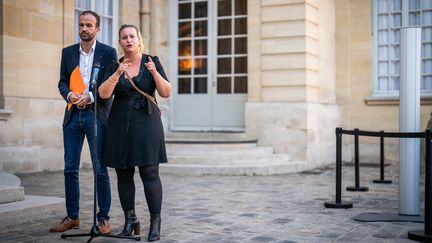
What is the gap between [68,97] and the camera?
516cm

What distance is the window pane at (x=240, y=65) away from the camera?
1307 centimetres

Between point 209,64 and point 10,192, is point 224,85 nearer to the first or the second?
point 209,64

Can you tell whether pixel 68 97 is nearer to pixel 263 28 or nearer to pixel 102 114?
pixel 102 114

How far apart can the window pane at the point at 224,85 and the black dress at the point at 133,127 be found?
8353 millimetres

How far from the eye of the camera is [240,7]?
13.1 m

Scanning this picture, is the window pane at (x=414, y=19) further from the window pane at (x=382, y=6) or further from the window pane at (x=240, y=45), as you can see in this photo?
the window pane at (x=240, y=45)

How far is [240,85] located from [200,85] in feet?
3.19

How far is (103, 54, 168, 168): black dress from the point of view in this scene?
4.82m

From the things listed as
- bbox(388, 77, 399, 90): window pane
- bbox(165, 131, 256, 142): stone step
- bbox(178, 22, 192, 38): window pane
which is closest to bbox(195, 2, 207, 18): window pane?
bbox(178, 22, 192, 38): window pane

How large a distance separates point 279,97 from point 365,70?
2.73m

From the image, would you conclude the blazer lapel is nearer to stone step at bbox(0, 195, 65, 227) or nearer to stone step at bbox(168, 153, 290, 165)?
stone step at bbox(0, 195, 65, 227)

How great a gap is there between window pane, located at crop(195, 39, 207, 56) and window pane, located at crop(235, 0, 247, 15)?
977mm

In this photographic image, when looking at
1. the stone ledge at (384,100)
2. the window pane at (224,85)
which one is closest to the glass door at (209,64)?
the window pane at (224,85)

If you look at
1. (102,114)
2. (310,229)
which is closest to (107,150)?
(102,114)
